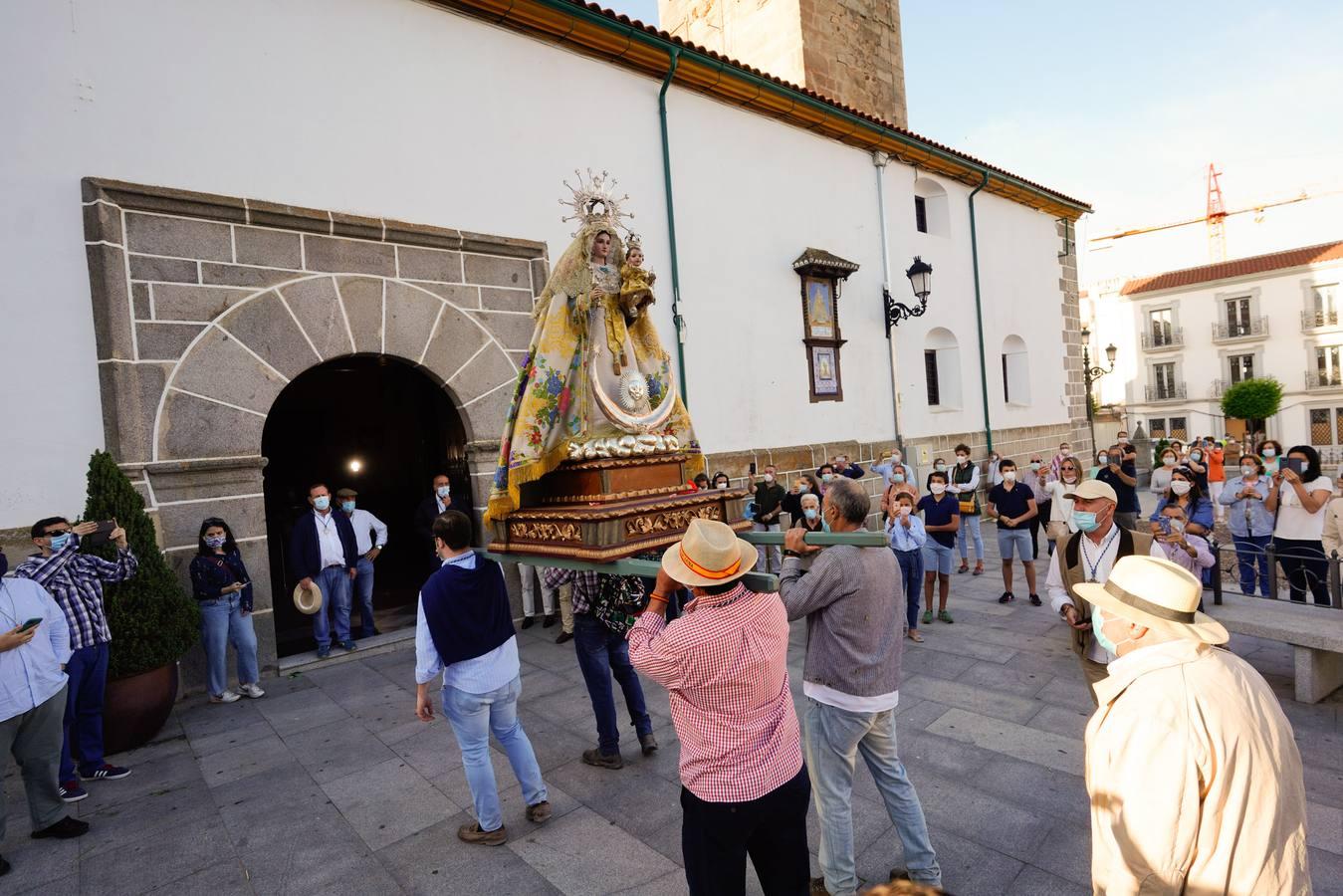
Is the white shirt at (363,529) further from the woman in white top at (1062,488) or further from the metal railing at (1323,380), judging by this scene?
the metal railing at (1323,380)

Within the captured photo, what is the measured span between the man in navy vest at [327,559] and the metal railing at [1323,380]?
1493 inches

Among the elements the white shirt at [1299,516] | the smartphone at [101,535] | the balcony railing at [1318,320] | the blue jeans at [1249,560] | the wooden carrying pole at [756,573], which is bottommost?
the blue jeans at [1249,560]

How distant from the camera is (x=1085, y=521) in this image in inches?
153

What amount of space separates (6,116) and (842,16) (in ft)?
45.3

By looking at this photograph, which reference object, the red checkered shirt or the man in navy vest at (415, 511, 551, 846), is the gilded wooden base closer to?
the man in navy vest at (415, 511, 551, 846)

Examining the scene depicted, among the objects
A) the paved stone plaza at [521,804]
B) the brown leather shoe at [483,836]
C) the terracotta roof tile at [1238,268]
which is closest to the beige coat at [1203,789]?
the paved stone plaza at [521,804]

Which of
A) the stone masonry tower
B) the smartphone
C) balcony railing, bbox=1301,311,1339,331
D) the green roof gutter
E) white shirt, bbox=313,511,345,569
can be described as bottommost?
white shirt, bbox=313,511,345,569

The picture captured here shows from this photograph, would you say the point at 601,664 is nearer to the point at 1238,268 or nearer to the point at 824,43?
the point at 824,43

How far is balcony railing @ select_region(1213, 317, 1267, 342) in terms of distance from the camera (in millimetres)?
29891

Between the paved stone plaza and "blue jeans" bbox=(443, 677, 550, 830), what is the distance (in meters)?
0.23

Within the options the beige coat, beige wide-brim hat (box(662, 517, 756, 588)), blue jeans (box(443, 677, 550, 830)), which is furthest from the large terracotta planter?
the beige coat

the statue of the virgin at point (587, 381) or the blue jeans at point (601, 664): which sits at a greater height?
the statue of the virgin at point (587, 381)

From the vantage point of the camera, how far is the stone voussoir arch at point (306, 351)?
19.4 feet

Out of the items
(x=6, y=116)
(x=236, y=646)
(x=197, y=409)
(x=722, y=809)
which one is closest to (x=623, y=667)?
(x=722, y=809)
